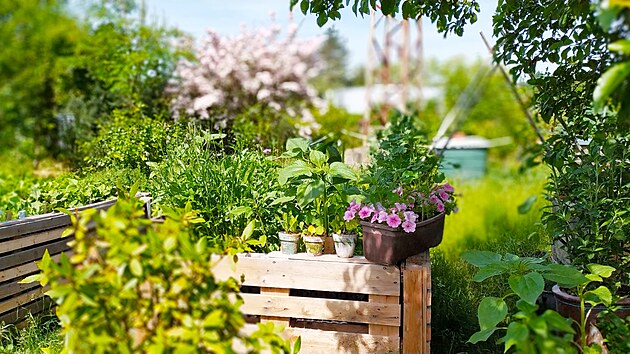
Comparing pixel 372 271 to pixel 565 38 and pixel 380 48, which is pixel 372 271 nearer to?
pixel 565 38

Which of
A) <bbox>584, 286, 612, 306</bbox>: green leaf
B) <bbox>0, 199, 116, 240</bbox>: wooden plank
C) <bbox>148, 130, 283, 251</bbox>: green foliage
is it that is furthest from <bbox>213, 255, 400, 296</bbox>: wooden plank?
<bbox>0, 199, 116, 240</bbox>: wooden plank

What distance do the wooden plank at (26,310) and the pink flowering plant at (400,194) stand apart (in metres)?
1.69

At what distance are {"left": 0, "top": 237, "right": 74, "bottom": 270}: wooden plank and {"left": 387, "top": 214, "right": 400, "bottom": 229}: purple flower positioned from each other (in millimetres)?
1801

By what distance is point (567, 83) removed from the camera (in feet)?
10.3

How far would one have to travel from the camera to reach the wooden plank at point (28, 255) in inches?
129

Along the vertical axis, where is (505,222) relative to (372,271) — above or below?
below

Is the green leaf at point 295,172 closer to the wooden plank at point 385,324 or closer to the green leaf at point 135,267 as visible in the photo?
the wooden plank at point 385,324

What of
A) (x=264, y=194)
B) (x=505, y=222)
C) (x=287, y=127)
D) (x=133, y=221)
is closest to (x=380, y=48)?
(x=287, y=127)

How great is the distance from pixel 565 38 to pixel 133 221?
79.2 inches

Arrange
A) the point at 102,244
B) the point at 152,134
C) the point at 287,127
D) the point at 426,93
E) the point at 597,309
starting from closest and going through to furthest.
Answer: the point at 102,244 → the point at 597,309 → the point at 152,134 → the point at 287,127 → the point at 426,93

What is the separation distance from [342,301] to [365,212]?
1.30 ft

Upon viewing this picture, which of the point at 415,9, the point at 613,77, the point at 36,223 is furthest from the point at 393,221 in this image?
the point at 36,223

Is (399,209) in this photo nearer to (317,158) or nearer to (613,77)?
(317,158)

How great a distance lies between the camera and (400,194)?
3.09 meters
